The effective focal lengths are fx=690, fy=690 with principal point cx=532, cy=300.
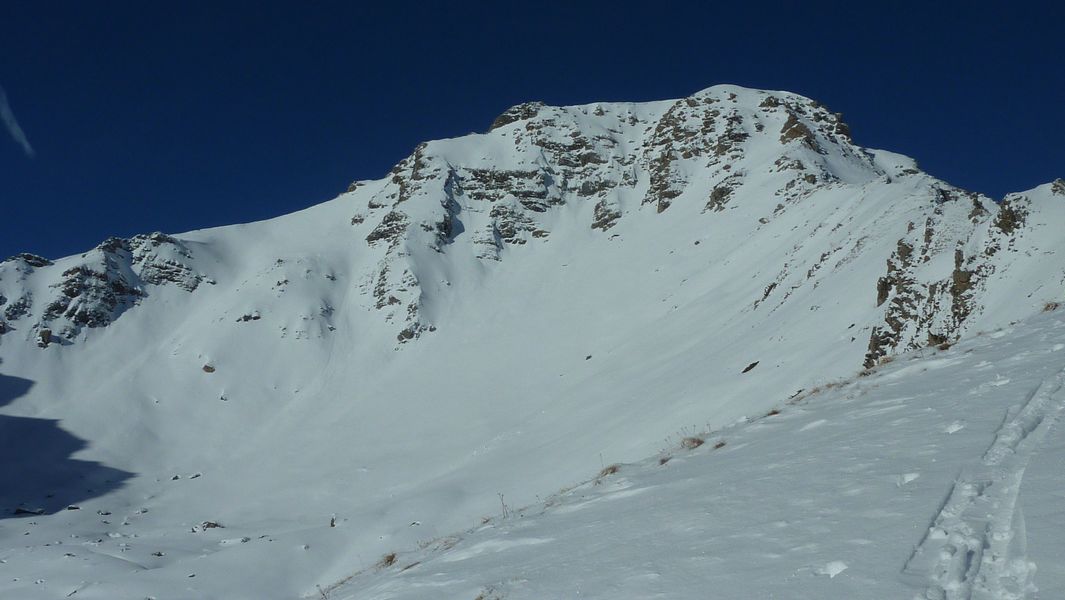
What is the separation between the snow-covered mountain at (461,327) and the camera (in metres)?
25.7

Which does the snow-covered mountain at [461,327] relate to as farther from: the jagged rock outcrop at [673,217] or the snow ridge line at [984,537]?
the snow ridge line at [984,537]

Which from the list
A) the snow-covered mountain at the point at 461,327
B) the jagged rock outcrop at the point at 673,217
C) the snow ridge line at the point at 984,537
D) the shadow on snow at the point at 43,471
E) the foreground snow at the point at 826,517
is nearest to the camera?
the snow ridge line at the point at 984,537

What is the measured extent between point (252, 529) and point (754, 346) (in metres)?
29.0

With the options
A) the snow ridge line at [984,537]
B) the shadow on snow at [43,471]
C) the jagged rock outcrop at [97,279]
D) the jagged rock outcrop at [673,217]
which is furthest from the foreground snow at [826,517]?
the jagged rock outcrop at [97,279]

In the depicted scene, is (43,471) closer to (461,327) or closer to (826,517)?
(461,327)

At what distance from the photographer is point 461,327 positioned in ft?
250

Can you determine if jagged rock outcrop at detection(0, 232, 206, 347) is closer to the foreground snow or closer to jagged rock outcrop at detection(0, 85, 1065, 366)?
jagged rock outcrop at detection(0, 85, 1065, 366)

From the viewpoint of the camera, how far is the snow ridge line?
12.9 feet

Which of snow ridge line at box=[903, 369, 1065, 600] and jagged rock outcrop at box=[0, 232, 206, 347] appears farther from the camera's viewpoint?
jagged rock outcrop at box=[0, 232, 206, 347]

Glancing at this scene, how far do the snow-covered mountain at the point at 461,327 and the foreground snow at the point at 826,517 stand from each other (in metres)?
1.38

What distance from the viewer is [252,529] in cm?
3878

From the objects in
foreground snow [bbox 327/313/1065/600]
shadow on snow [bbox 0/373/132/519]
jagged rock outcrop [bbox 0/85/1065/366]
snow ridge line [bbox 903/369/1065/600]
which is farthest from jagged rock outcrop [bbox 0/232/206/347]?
snow ridge line [bbox 903/369/1065/600]

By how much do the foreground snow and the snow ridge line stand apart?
0.04 ft

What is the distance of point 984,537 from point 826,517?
1.11 metres
